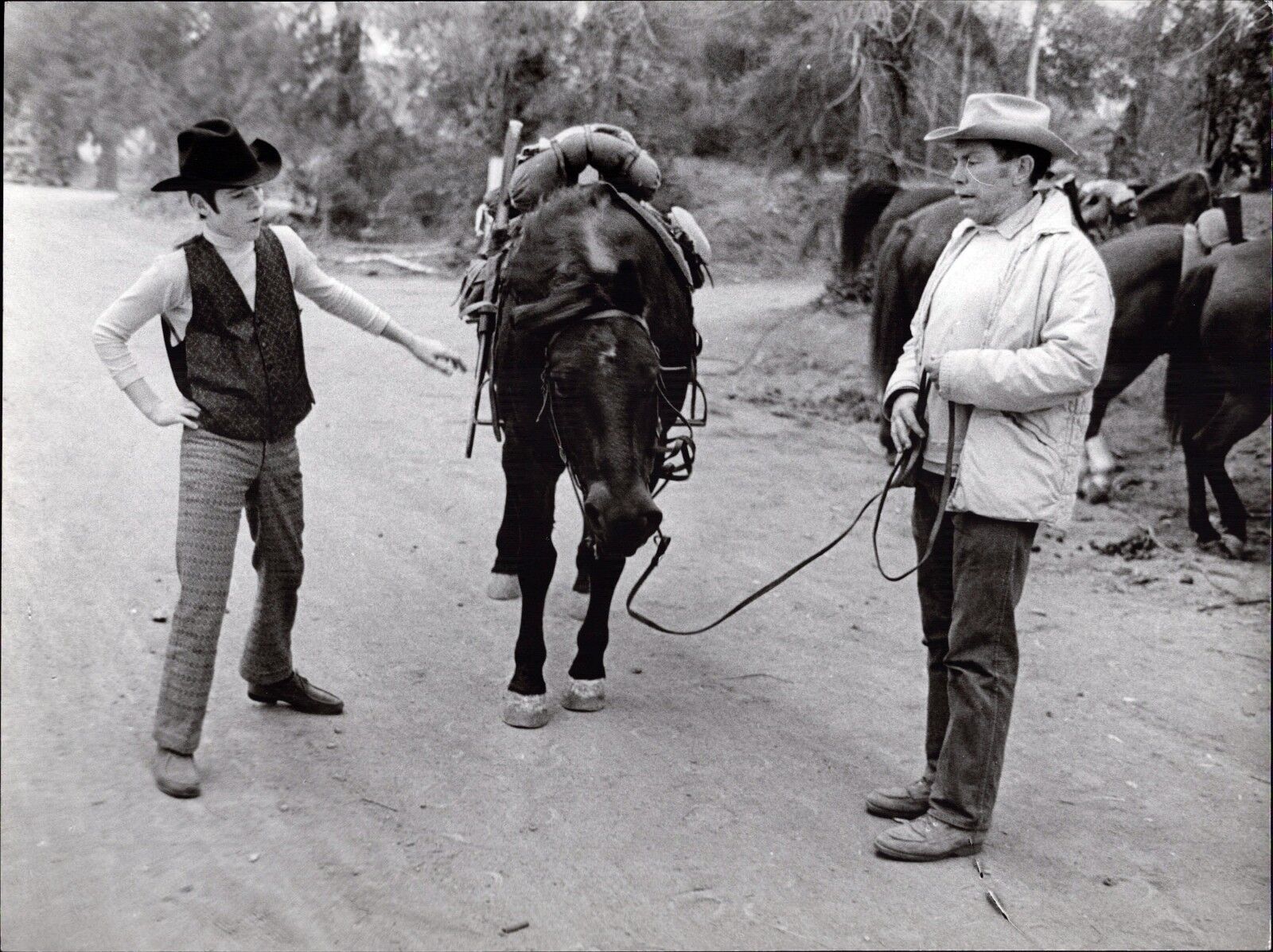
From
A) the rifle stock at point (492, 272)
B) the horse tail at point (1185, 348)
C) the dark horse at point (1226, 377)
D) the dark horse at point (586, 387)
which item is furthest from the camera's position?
the horse tail at point (1185, 348)

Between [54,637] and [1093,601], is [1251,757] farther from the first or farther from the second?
[54,637]

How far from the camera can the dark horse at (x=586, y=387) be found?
3062 mm

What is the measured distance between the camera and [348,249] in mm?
4395

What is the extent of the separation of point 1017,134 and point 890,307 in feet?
15.4

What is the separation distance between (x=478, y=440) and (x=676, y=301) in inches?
122

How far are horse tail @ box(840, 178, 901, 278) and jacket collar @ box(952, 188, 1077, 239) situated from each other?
211 inches

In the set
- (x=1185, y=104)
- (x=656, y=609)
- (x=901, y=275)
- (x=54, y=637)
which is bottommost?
(x=656, y=609)

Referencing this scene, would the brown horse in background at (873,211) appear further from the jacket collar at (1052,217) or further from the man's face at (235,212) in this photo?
the man's face at (235,212)

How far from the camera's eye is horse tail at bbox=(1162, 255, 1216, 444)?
5.93m

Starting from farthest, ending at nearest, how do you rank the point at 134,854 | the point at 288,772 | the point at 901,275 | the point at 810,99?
the point at 810,99 < the point at 901,275 < the point at 288,772 < the point at 134,854

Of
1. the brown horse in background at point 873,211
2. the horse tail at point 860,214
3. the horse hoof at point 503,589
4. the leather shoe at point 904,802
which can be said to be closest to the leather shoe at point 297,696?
the horse hoof at point 503,589

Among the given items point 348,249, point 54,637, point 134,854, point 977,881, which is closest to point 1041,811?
point 977,881

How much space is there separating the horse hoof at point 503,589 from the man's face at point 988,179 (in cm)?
260

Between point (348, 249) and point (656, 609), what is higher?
point (348, 249)
